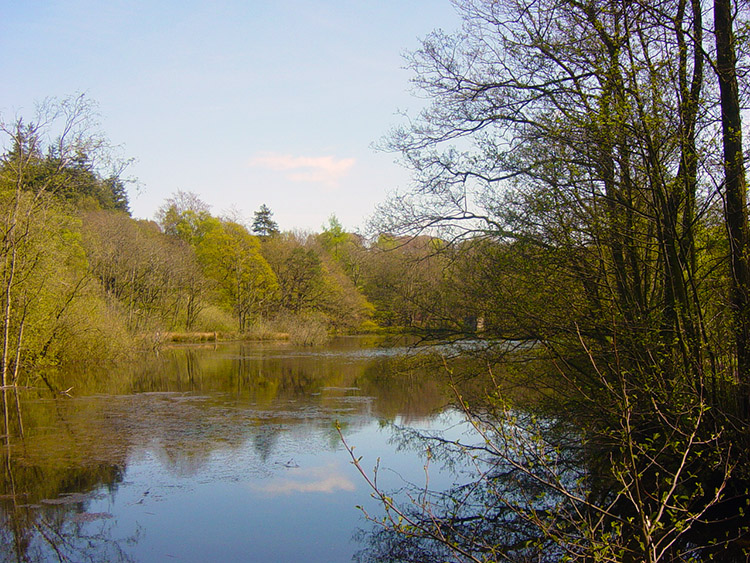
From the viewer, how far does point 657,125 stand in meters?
5.50

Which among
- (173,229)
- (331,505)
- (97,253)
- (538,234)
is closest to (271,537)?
(331,505)

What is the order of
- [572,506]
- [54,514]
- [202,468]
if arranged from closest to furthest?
[572,506], [54,514], [202,468]

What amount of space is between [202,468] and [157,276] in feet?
76.0

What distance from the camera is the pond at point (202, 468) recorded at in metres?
5.84

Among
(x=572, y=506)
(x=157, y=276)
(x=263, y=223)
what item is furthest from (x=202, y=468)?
(x=263, y=223)

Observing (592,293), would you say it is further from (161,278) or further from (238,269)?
(238,269)

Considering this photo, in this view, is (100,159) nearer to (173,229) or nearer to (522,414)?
(522,414)

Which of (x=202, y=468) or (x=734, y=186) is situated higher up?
(x=734, y=186)

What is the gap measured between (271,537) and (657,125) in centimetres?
491

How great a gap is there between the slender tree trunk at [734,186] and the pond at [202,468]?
11.3 feet

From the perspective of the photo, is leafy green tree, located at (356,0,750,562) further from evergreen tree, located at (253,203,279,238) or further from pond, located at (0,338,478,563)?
evergreen tree, located at (253,203,279,238)

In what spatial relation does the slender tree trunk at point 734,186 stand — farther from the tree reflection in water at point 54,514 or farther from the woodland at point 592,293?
the tree reflection in water at point 54,514

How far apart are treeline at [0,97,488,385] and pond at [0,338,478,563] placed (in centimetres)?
121

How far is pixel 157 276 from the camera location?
→ 30.0 m
